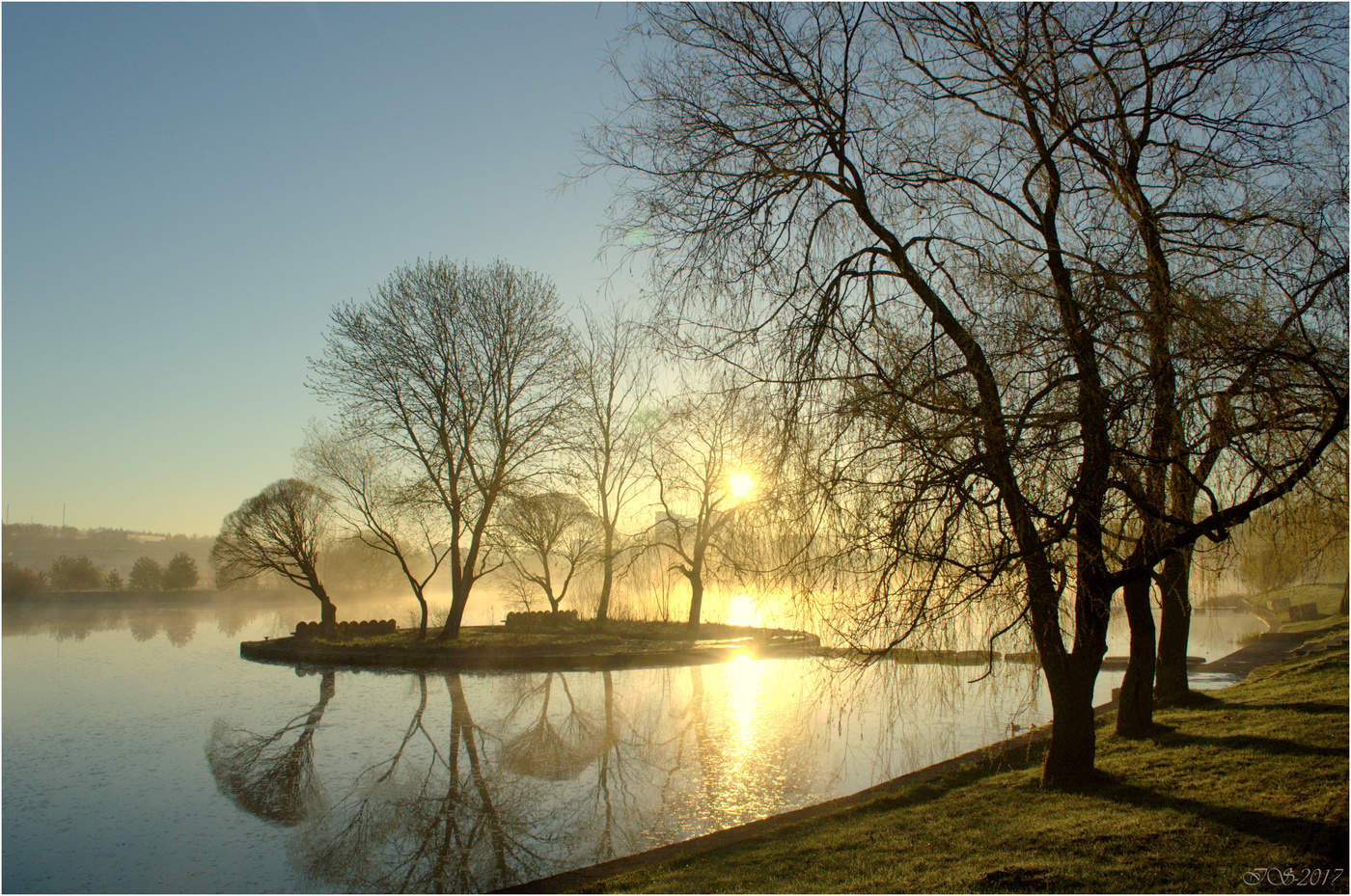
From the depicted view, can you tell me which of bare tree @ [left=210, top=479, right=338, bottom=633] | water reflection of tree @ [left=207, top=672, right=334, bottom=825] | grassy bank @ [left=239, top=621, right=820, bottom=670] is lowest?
water reflection of tree @ [left=207, top=672, right=334, bottom=825]

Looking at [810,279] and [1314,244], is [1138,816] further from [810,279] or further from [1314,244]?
[810,279]

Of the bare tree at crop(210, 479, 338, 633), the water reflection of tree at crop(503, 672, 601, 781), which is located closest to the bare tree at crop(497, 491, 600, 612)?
the bare tree at crop(210, 479, 338, 633)

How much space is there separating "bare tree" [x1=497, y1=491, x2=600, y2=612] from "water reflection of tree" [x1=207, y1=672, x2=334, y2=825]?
1149 centimetres

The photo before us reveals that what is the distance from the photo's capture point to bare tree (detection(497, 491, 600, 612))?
25.5 meters

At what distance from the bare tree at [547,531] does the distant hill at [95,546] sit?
59.8 meters

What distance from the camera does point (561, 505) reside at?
29.9 meters

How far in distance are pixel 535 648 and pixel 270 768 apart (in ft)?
38.3

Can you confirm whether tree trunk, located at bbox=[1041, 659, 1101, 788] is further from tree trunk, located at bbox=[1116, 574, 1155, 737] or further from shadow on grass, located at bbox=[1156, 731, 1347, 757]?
tree trunk, located at bbox=[1116, 574, 1155, 737]

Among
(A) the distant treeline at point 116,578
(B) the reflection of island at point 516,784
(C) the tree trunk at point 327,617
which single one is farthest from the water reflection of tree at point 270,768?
(A) the distant treeline at point 116,578

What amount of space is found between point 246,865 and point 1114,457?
24.2 feet

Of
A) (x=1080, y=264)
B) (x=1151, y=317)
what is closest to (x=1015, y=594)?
(x=1151, y=317)

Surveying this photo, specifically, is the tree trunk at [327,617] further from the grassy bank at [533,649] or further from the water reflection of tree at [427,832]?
the water reflection of tree at [427,832]

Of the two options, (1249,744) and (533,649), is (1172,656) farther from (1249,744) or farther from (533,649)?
(533,649)

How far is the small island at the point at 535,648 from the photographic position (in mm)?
20969
